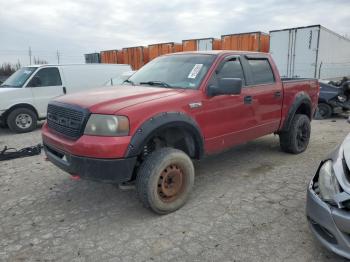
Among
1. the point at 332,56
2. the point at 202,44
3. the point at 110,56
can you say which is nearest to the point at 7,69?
the point at 110,56

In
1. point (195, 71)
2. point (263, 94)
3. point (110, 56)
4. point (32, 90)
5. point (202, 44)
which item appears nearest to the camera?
point (195, 71)

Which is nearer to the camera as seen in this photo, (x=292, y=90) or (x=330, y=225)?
(x=330, y=225)

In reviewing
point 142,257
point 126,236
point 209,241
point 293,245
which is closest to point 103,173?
point 126,236

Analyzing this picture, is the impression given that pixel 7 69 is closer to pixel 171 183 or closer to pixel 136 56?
pixel 136 56

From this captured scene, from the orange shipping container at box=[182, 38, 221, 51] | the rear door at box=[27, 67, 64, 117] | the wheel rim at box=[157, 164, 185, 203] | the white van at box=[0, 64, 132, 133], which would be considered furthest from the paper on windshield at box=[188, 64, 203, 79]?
the orange shipping container at box=[182, 38, 221, 51]

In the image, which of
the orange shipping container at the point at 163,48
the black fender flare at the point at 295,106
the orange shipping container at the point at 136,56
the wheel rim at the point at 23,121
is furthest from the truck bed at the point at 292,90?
the orange shipping container at the point at 136,56

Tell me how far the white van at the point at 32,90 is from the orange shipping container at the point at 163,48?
884 centimetres

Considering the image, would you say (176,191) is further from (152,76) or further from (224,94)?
(152,76)

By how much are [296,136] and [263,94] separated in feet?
4.50

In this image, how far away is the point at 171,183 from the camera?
3752mm

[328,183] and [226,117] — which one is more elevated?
[226,117]

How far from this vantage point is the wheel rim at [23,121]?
8656 mm

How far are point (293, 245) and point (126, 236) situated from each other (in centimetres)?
162

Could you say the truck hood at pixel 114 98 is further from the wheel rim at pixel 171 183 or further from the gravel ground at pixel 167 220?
the gravel ground at pixel 167 220
